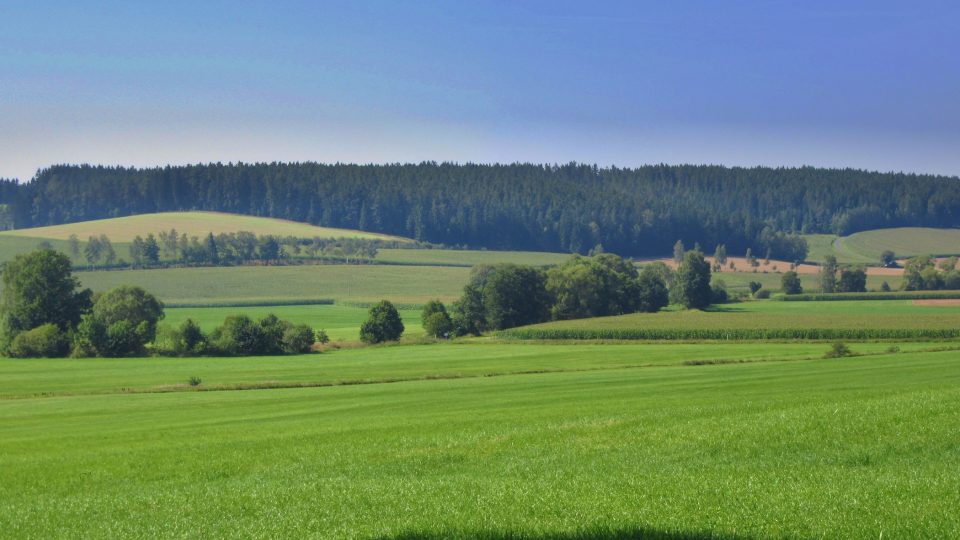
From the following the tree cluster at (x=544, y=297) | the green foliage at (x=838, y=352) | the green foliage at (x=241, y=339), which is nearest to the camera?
the green foliage at (x=838, y=352)

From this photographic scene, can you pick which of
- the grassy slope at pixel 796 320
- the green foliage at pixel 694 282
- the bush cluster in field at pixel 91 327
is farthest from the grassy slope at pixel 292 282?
the bush cluster in field at pixel 91 327

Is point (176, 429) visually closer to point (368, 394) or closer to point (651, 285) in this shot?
point (368, 394)

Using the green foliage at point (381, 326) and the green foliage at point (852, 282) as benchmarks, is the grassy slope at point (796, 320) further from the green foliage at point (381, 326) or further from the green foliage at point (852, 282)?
the green foliage at point (852, 282)

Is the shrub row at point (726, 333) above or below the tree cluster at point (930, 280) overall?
below

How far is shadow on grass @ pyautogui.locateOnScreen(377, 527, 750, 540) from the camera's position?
50.2 ft

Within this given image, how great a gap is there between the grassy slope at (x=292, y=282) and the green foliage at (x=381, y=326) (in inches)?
1894

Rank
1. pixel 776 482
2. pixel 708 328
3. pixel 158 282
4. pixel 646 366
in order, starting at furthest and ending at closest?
pixel 158 282, pixel 708 328, pixel 646 366, pixel 776 482

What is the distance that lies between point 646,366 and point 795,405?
124 feet

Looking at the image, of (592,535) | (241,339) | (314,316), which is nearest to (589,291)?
(314,316)

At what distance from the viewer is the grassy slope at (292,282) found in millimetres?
165500

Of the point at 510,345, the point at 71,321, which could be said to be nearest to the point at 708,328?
the point at 510,345

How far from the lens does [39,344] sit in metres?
96.9

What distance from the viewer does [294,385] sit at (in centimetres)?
6306

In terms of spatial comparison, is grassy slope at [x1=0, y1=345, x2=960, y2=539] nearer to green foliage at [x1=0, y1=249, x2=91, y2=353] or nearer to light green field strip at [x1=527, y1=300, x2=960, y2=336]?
light green field strip at [x1=527, y1=300, x2=960, y2=336]
